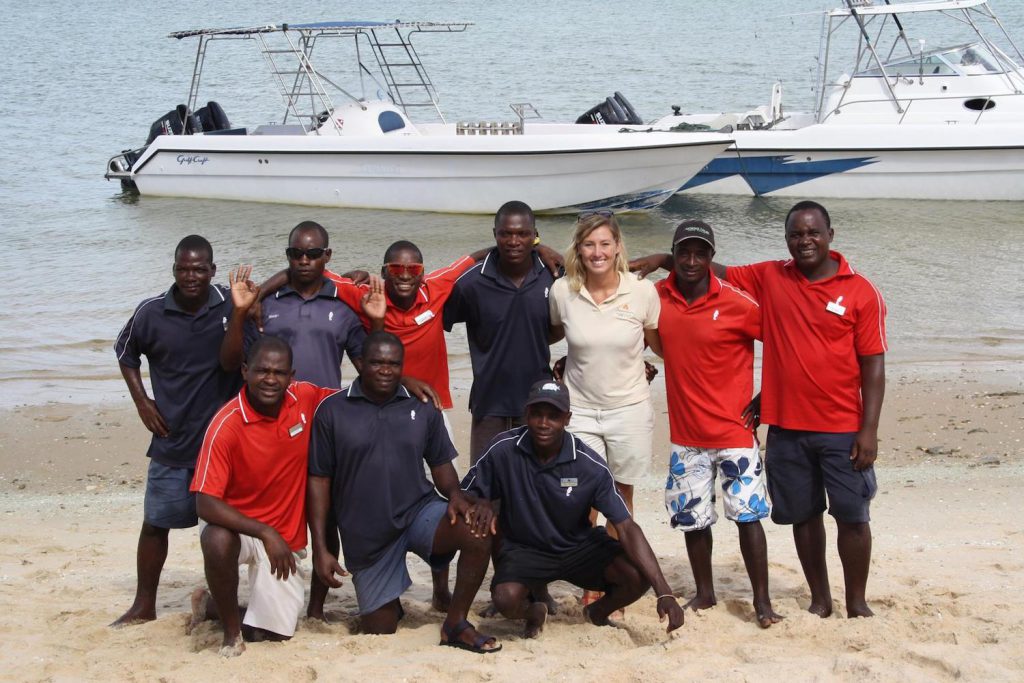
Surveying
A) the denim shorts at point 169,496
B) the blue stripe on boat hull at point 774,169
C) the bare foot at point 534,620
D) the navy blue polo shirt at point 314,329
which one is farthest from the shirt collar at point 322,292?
the blue stripe on boat hull at point 774,169

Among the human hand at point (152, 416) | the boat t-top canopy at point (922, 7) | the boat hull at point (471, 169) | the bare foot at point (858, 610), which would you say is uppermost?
the boat t-top canopy at point (922, 7)

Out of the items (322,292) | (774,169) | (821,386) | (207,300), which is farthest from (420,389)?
(774,169)

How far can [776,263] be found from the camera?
4.83 meters

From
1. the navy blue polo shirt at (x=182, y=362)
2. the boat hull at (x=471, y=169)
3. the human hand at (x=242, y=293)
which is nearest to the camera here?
the human hand at (x=242, y=293)

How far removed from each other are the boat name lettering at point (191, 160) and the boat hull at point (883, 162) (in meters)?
7.80

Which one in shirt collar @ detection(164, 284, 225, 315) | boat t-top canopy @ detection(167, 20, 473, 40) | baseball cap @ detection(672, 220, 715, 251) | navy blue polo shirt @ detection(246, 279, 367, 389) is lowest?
navy blue polo shirt @ detection(246, 279, 367, 389)

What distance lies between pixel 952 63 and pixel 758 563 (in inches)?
576

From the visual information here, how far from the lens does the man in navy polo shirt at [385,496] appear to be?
4.73 m

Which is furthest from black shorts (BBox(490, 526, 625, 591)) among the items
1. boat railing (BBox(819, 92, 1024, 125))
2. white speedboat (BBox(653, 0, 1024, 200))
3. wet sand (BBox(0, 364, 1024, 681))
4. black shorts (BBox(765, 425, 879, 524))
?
boat railing (BBox(819, 92, 1024, 125))

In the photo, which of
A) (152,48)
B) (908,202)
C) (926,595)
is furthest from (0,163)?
(926,595)

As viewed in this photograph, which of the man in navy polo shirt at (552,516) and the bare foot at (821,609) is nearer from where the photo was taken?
the man in navy polo shirt at (552,516)

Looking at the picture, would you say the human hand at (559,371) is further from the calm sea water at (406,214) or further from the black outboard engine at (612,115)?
the black outboard engine at (612,115)

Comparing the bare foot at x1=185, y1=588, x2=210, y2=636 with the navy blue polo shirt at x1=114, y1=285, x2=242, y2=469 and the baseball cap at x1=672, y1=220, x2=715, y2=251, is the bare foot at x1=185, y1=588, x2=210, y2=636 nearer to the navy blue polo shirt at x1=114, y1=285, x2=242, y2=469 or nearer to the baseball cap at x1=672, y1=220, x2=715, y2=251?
the navy blue polo shirt at x1=114, y1=285, x2=242, y2=469

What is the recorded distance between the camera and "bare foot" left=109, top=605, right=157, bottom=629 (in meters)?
5.14
